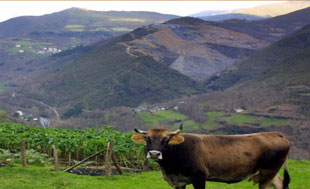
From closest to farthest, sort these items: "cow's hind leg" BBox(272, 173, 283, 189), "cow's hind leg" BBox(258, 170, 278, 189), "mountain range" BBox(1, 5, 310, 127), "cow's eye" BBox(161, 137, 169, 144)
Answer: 1. "cow's eye" BBox(161, 137, 169, 144)
2. "cow's hind leg" BBox(258, 170, 278, 189)
3. "cow's hind leg" BBox(272, 173, 283, 189)
4. "mountain range" BBox(1, 5, 310, 127)

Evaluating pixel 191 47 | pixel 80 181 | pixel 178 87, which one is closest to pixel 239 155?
pixel 80 181

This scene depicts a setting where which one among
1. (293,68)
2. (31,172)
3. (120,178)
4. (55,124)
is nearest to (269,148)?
(120,178)

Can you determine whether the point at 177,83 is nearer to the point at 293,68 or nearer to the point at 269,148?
the point at 293,68

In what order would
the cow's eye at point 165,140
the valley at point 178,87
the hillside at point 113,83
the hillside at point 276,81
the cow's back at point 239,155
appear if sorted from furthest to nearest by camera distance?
1. the hillside at point 113,83
2. the hillside at point 276,81
3. the valley at point 178,87
4. the cow's back at point 239,155
5. the cow's eye at point 165,140

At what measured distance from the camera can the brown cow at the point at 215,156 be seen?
1003cm

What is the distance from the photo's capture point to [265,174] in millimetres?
10539

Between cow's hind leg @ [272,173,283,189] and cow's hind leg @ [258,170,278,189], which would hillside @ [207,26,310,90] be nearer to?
cow's hind leg @ [272,173,283,189]

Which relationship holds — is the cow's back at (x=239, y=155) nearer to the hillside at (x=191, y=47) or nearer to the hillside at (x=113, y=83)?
the hillside at (x=113, y=83)

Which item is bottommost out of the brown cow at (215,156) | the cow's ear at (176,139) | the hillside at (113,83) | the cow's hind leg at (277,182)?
the hillside at (113,83)

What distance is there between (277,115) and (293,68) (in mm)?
31291

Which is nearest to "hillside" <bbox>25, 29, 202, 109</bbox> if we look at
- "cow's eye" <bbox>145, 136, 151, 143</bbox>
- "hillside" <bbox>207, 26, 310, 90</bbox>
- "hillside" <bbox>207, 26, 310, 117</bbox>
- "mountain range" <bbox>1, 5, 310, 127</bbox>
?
"mountain range" <bbox>1, 5, 310, 127</bbox>

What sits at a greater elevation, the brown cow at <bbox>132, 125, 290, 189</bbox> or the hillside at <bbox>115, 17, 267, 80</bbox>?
the brown cow at <bbox>132, 125, 290, 189</bbox>

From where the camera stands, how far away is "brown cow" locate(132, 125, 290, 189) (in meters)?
10.0

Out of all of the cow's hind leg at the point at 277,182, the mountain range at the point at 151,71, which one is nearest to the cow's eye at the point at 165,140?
the cow's hind leg at the point at 277,182
